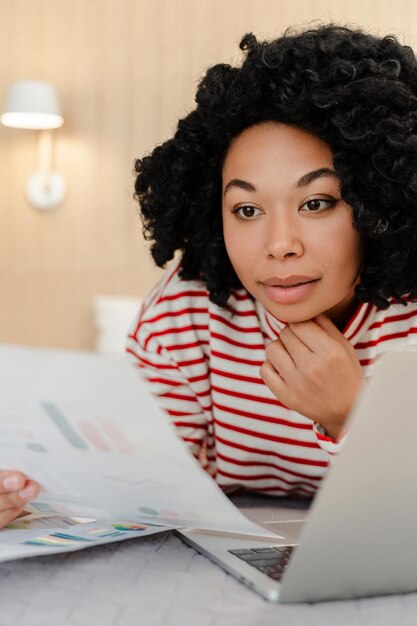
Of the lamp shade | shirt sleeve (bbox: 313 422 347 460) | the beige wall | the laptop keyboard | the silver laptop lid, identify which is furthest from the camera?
the beige wall

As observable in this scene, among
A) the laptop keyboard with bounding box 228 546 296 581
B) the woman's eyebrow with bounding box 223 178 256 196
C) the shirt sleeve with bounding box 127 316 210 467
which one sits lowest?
the shirt sleeve with bounding box 127 316 210 467

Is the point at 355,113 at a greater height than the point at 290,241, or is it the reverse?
the point at 355,113

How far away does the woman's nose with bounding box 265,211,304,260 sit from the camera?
1.00 meters

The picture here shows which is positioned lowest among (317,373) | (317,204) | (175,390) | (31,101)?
(175,390)

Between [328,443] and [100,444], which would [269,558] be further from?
[328,443]

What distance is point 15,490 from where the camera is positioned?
0.74 meters

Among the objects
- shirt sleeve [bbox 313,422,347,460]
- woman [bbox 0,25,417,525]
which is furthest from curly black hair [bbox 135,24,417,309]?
shirt sleeve [bbox 313,422,347,460]

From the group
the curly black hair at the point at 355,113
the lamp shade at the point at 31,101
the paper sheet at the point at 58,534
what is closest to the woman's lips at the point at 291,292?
the curly black hair at the point at 355,113

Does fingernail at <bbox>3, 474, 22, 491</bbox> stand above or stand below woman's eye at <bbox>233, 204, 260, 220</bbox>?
below

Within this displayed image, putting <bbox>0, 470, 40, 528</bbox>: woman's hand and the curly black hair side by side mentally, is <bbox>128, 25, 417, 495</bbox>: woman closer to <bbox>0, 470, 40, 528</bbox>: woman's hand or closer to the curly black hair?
the curly black hair

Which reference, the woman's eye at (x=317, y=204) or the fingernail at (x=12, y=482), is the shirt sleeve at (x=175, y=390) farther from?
the fingernail at (x=12, y=482)

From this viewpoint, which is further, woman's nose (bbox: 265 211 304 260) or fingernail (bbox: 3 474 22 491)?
woman's nose (bbox: 265 211 304 260)

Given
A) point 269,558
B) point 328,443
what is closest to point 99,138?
point 328,443

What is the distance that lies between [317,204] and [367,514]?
21.7 inches
